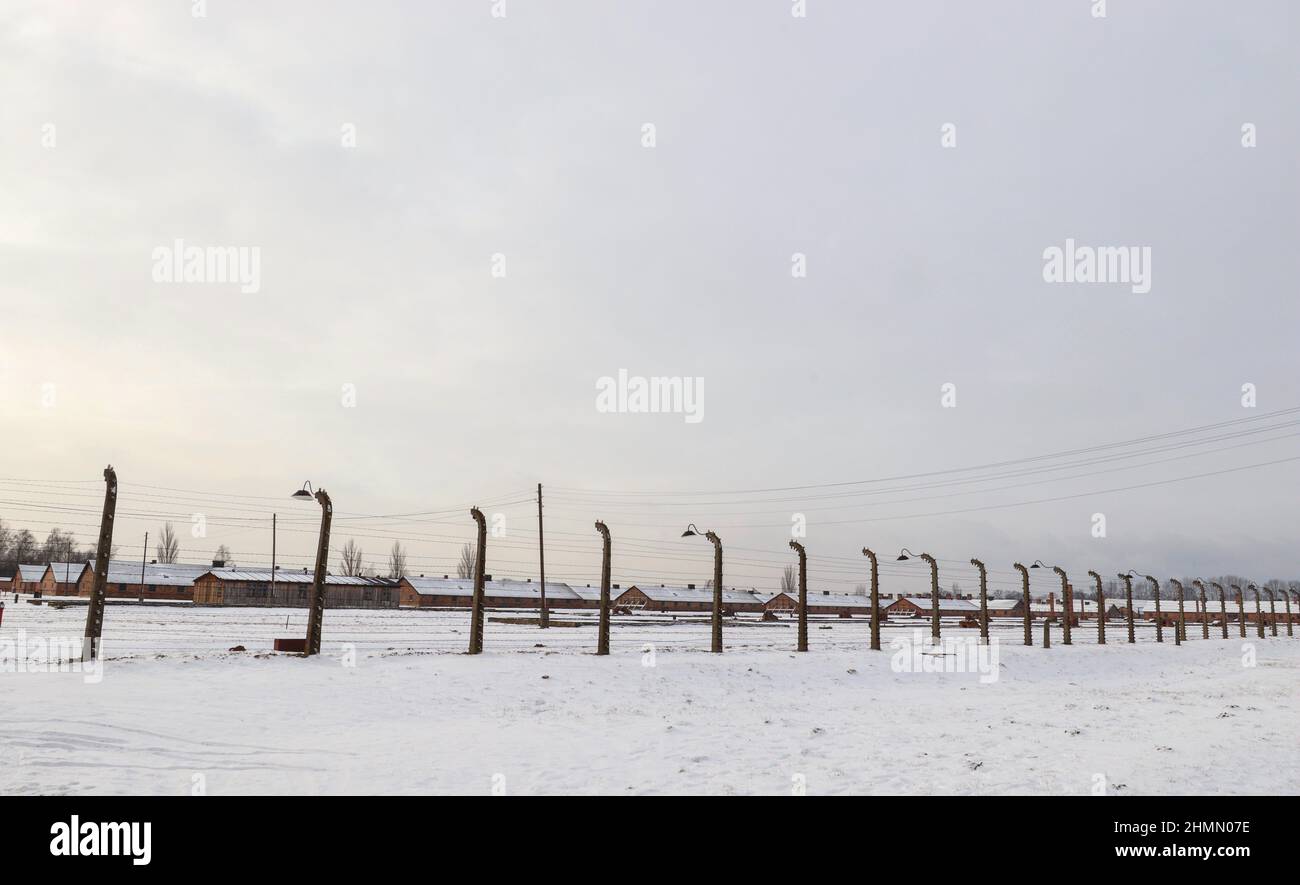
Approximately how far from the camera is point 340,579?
329 ft

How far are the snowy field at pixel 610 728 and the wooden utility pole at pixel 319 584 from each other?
894 millimetres

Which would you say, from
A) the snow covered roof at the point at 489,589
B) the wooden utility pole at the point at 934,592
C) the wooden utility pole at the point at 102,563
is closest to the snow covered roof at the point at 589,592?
the snow covered roof at the point at 489,589

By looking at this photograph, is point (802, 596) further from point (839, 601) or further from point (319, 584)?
point (839, 601)

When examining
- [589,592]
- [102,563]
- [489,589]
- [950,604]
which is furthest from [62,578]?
[950,604]

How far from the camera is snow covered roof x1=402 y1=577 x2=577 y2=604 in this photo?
10150 centimetres

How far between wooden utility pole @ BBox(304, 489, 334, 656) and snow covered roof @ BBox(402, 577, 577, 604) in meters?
75.9

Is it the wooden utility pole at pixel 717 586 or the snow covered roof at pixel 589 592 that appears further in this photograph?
the snow covered roof at pixel 589 592

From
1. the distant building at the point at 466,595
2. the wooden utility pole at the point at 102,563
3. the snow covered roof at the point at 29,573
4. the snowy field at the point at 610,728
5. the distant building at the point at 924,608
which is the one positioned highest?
the wooden utility pole at the point at 102,563

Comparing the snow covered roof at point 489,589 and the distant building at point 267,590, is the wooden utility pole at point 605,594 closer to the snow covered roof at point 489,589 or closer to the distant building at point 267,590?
the distant building at point 267,590

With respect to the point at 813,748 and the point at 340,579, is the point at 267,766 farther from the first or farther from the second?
the point at 340,579

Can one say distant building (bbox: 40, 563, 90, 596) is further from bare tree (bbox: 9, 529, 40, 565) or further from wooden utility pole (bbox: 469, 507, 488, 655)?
bare tree (bbox: 9, 529, 40, 565)

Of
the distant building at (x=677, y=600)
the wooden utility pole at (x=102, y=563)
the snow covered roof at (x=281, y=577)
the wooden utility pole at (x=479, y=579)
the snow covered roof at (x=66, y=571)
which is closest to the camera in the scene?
the wooden utility pole at (x=102, y=563)

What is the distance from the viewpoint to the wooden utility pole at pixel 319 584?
22.1 metres
